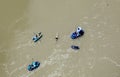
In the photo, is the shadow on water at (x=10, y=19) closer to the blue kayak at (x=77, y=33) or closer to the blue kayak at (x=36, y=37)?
the blue kayak at (x=36, y=37)

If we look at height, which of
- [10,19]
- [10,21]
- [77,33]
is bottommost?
[77,33]

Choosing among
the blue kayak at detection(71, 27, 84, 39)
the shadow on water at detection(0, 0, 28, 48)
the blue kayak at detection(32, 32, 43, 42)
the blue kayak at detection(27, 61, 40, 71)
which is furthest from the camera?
the shadow on water at detection(0, 0, 28, 48)

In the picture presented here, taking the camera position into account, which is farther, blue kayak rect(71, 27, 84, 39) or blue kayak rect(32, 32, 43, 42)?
blue kayak rect(32, 32, 43, 42)

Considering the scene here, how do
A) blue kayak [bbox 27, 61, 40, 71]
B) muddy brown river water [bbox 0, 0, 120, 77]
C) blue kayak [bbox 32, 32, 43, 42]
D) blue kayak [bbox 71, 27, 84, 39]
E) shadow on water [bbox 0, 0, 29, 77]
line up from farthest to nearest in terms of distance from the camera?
shadow on water [bbox 0, 0, 29, 77], blue kayak [bbox 32, 32, 43, 42], blue kayak [bbox 71, 27, 84, 39], blue kayak [bbox 27, 61, 40, 71], muddy brown river water [bbox 0, 0, 120, 77]

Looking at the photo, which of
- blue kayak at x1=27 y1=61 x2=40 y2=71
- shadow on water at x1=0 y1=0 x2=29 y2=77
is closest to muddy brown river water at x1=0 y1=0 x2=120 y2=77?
shadow on water at x1=0 y1=0 x2=29 y2=77

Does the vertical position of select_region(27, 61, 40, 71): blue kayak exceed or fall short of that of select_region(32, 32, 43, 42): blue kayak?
it falls short

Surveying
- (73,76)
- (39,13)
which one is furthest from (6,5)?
(73,76)

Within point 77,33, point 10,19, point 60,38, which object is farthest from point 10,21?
point 77,33

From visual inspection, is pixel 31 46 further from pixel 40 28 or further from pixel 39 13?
pixel 39 13

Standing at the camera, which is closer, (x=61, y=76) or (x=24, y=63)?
(x=61, y=76)

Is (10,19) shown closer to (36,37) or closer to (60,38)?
(36,37)

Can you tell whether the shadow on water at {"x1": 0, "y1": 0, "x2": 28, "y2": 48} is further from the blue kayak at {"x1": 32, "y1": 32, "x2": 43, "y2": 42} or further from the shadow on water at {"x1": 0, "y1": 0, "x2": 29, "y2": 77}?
the blue kayak at {"x1": 32, "y1": 32, "x2": 43, "y2": 42}
